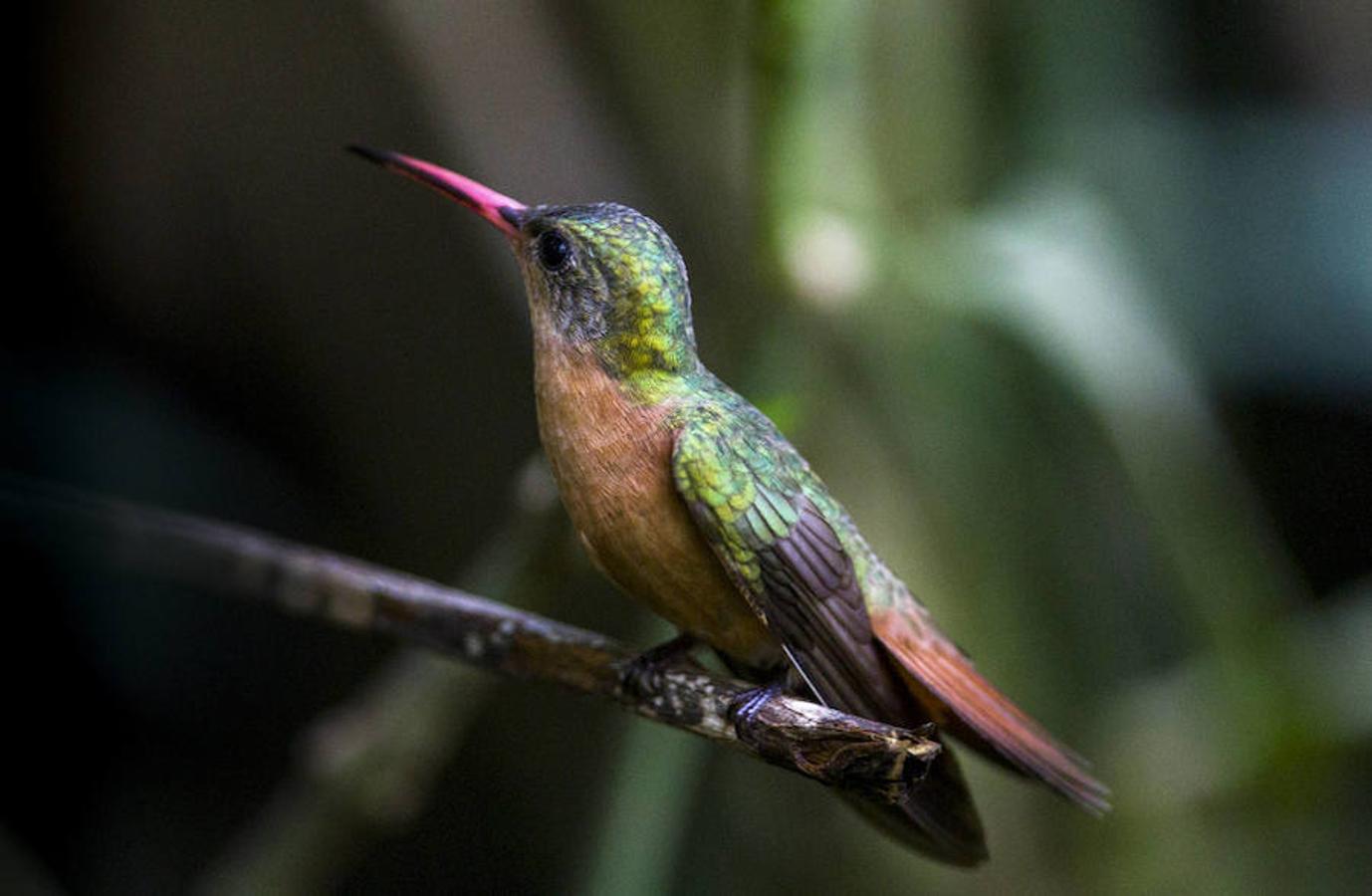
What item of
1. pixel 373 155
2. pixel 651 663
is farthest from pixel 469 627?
pixel 373 155

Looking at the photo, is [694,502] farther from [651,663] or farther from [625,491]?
[651,663]

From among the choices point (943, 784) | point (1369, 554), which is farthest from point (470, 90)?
point (1369, 554)

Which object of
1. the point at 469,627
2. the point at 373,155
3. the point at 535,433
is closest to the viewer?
the point at 373,155

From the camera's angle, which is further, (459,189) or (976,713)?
(976,713)

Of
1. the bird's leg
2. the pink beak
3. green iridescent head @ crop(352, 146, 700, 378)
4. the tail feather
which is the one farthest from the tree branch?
the pink beak

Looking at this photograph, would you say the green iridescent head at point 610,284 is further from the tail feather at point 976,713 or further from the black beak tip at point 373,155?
the tail feather at point 976,713

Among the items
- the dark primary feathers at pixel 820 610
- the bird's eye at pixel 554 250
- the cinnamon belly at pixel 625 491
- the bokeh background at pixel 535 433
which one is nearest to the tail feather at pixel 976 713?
the dark primary feathers at pixel 820 610
